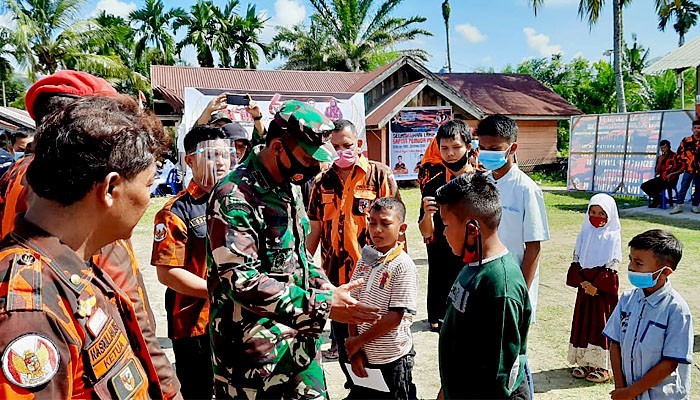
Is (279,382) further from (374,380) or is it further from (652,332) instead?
(652,332)

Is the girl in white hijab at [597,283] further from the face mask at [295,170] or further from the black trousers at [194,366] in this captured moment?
the black trousers at [194,366]

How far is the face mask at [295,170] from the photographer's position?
2.25m

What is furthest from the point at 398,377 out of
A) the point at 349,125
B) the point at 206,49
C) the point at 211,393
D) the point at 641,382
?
the point at 206,49

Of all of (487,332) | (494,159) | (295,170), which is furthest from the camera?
(494,159)

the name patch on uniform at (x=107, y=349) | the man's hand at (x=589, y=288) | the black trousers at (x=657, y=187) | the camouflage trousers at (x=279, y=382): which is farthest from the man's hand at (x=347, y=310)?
the black trousers at (x=657, y=187)

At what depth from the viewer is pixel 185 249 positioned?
2.81 metres

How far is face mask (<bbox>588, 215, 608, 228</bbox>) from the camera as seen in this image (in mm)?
4037

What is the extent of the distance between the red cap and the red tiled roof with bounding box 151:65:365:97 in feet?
61.0

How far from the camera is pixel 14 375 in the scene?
1.02 meters

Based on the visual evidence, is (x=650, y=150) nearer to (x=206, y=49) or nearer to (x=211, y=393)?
(x=211, y=393)

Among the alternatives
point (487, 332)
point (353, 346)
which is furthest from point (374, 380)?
point (487, 332)

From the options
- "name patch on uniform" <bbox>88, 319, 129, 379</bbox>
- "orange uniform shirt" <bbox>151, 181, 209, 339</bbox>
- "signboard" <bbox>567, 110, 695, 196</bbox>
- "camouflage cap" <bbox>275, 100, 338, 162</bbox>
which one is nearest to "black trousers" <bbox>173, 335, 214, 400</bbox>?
"orange uniform shirt" <bbox>151, 181, 209, 339</bbox>

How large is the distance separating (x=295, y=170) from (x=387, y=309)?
46.1 inches

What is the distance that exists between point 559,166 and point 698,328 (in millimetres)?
19546
